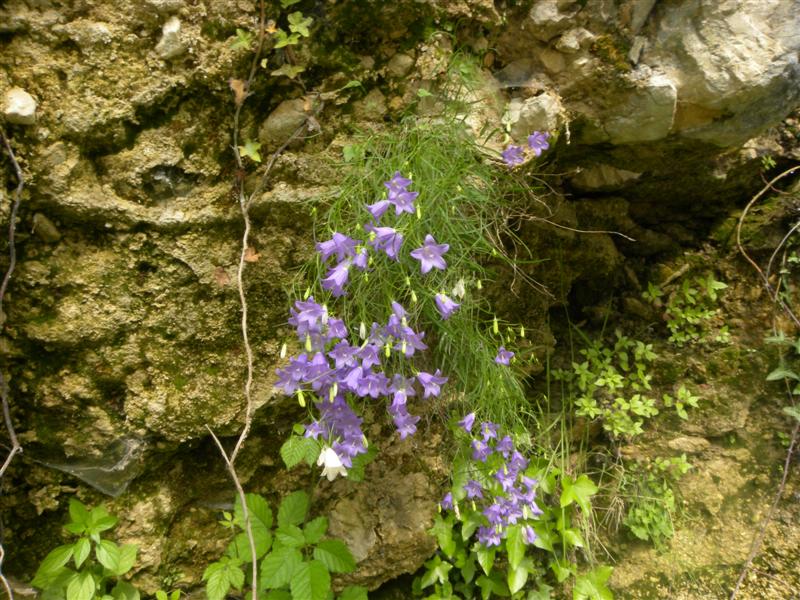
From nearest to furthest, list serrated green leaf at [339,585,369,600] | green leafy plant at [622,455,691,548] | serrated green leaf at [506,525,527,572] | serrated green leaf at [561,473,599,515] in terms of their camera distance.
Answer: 1. serrated green leaf at [339,585,369,600]
2. serrated green leaf at [506,525,527,572]
3. serrated green leaf at [561,473,599,515]
4. green leafy plant at [622,455,691,548]

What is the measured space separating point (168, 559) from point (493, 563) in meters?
1.36

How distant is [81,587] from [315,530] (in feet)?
2.47

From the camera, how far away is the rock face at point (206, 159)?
5.59ft

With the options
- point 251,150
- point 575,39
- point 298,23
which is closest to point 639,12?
point 575,39

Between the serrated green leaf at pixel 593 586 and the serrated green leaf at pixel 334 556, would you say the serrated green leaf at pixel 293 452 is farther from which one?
the serrated green leaf at pixel 593 586

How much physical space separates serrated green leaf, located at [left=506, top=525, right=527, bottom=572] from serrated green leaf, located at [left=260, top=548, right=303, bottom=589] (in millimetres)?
924

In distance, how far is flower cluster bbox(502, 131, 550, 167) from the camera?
6.51 feet

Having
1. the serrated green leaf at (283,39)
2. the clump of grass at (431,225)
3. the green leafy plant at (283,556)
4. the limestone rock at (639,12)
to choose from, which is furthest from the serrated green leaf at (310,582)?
the limestone rock at (639,12)

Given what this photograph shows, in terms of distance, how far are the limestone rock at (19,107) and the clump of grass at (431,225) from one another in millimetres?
919

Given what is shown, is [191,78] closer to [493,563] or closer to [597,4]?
[597,4]

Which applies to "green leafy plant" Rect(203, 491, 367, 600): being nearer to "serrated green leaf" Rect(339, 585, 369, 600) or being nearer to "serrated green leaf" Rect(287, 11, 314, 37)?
"serrated green leaf" Rect(339, 585, 369, 600)

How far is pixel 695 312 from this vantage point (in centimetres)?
292

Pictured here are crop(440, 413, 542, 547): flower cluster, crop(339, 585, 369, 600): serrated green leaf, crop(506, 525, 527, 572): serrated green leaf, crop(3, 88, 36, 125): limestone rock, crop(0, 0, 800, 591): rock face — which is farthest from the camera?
crop(506, 525, 527, 572): serrated green leaf

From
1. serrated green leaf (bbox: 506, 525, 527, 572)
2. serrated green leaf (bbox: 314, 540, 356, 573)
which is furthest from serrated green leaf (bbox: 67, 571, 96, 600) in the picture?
serrated green leaf (bbox: 506, 525, 527, 572)
